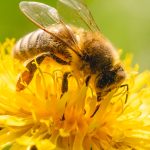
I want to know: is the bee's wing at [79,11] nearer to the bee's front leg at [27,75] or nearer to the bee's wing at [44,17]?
the bee's wing at [44,17]

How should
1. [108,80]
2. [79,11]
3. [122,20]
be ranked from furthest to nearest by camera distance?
1. [122,20]
2. [79,11]
3. [108,80]

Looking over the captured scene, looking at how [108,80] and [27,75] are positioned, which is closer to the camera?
[108,80]

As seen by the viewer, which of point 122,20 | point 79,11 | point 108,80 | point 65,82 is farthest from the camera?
point 122,20

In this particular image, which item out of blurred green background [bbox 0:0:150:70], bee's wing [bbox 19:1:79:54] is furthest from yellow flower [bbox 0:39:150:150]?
blurred green background [bbox 0:0:150:70]

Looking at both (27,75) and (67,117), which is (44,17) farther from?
(67,117)

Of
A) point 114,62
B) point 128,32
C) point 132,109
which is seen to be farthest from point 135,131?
point 128,32

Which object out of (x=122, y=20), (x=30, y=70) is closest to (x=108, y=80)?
(x=30, y=70)

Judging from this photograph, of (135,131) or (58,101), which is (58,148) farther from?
(135,131)

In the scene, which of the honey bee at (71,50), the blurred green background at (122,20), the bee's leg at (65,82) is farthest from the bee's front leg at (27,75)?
the blurred green background at (122,20)
